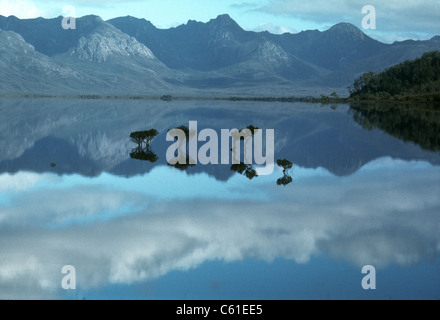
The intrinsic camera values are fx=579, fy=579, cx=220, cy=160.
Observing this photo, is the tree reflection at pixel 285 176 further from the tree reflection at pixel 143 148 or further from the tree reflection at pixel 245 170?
the tree reflection at pixel 143 148

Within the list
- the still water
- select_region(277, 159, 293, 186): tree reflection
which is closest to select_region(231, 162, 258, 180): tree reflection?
the still water

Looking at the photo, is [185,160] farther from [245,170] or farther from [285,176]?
[285,176]

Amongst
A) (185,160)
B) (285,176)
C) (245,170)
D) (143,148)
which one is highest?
(143,148)

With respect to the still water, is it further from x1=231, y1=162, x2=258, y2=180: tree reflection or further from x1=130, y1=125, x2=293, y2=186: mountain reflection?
x1=231, y1=162, x2=258, y2=180: tree reflection

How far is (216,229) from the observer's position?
27.4 metres

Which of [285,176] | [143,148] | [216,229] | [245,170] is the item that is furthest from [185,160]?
[216,229]

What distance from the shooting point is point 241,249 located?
78.9ft

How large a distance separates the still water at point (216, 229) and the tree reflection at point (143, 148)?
1513 mm

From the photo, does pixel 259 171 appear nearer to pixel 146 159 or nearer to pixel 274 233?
pixel 146 159

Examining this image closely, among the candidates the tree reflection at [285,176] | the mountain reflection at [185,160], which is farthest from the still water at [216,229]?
the mountain reflection at [185,160]

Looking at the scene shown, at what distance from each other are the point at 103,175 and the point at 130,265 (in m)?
25.4

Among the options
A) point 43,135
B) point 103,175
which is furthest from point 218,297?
point 43,135

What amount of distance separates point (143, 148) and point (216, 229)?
129 feet
